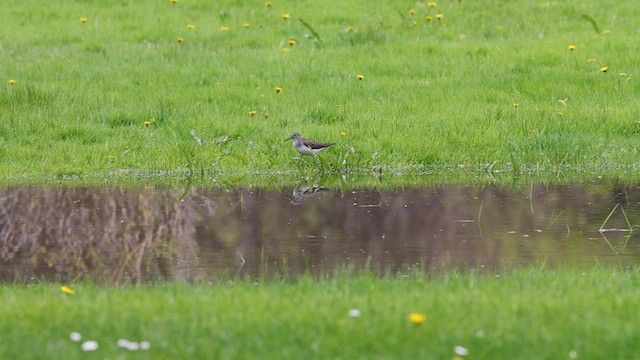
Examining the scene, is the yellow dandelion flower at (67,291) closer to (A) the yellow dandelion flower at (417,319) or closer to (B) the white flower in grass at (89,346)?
(B) the white flower in grass at (89,346)

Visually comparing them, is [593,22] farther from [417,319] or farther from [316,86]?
[417,319]

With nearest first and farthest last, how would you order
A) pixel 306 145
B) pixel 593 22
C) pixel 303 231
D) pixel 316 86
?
1. pixel 303 231
2. pixel 306 145
3. pixel 316 86
4. pixel 593 22

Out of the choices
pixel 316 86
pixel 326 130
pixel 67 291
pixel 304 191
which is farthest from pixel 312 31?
pixel 67 291

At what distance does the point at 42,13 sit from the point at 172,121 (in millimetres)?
6068

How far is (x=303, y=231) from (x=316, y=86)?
227 inches

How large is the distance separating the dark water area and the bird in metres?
0.97

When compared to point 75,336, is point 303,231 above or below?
below

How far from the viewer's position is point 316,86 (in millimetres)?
14438

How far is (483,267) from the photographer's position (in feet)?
24.9

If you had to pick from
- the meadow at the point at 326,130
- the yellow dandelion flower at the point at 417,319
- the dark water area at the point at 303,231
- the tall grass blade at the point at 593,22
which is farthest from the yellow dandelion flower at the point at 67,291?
the tall grass blade at the point at 593,22

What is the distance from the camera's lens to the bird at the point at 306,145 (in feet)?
38.8

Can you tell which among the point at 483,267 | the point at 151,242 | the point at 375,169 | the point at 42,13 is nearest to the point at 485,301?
the point at 483,267

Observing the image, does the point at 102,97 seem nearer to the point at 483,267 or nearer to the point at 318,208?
the point at 318,208

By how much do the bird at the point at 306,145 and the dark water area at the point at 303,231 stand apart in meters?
0.97
